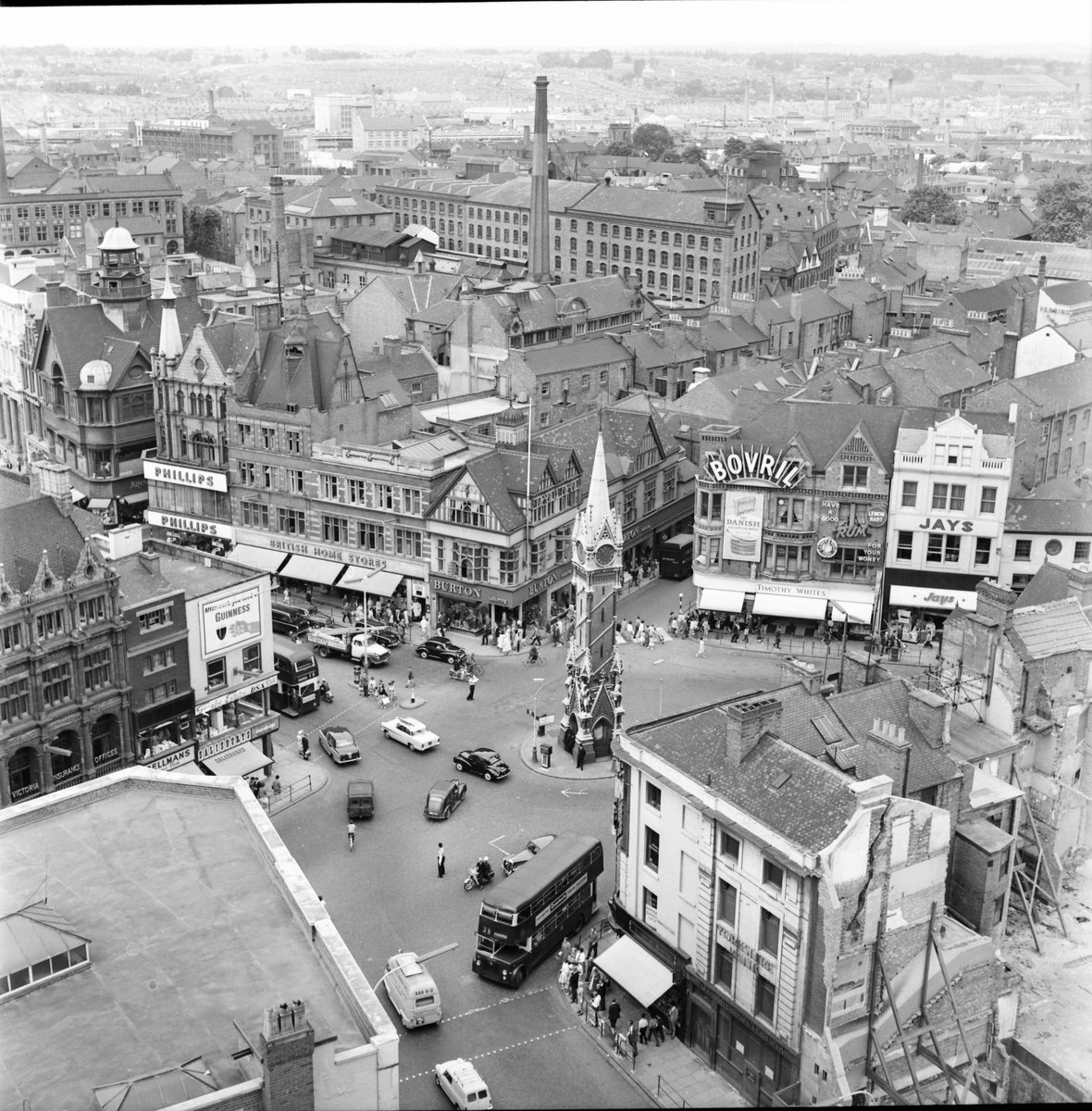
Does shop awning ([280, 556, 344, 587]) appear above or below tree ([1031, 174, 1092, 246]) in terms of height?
below

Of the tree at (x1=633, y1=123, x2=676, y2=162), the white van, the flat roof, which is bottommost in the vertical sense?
the white van

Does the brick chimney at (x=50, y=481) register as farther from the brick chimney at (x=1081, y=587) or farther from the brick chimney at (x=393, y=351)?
the brick chimney at (x=393, y=351)

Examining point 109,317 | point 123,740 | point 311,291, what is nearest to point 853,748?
point 123,740

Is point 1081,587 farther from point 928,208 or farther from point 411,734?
point 928,208

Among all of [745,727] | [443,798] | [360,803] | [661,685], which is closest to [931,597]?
[661,685]

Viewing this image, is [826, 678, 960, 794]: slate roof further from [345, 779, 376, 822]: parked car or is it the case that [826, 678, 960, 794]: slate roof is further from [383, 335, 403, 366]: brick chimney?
[383, 335, 403, 366]: brick chimney

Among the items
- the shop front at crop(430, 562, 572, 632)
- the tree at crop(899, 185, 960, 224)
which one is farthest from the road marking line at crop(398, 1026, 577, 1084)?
the tree at crop(899, 185, 960, 224)

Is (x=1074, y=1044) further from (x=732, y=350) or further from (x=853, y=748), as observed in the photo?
(x=732, y=350)
